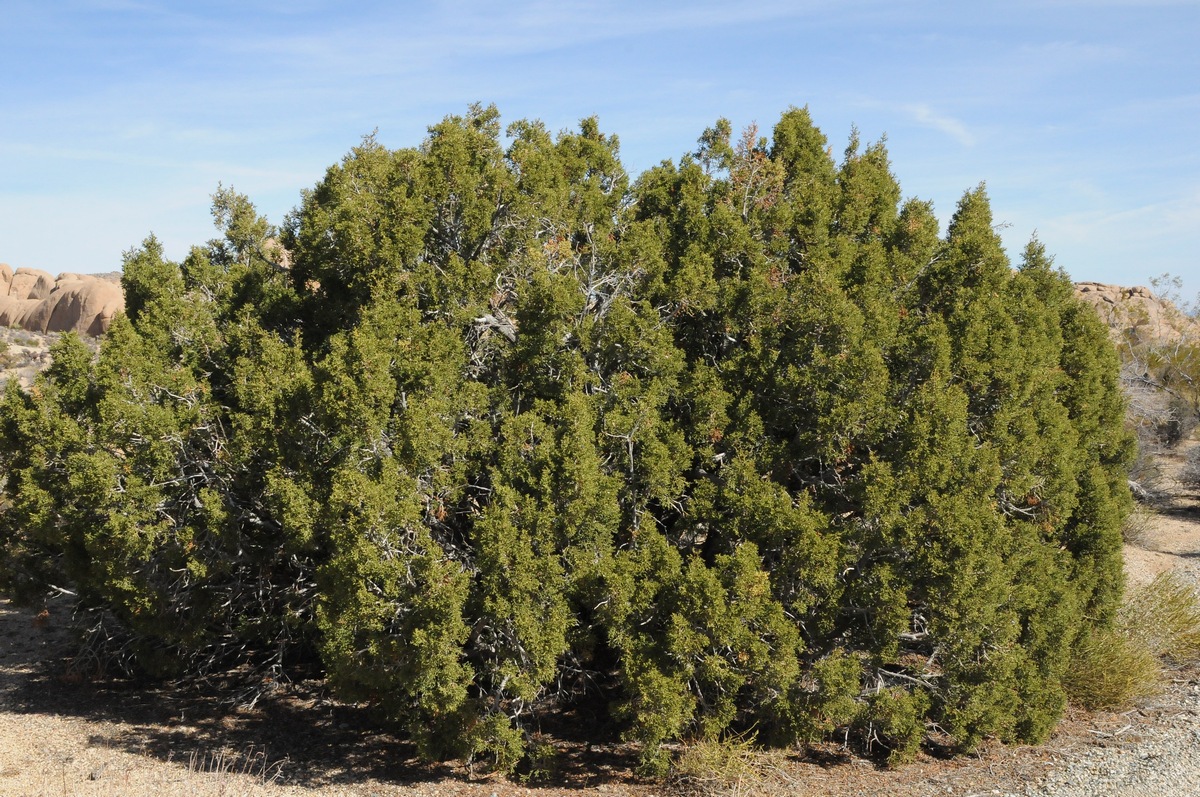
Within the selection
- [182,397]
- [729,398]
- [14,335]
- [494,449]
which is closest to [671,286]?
[729,398]

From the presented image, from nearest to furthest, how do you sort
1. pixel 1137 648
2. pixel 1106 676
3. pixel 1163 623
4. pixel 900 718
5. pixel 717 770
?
pixel 717 770 → pixel 900 718 → pixel 1106 676 → pixel 1137 648 → pixel 1163 623

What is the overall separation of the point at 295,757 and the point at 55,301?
4852 centimetres

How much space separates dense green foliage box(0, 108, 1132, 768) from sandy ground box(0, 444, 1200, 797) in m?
0.47

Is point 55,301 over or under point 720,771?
over

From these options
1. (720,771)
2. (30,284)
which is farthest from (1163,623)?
(30,284)

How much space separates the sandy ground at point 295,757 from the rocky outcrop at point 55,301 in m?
34.6

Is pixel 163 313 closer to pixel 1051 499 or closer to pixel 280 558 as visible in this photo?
pixel 280 558

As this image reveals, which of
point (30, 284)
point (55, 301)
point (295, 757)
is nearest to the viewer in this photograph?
point (295, 757)

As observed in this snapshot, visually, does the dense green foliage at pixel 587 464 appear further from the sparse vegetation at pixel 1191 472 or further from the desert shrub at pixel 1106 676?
the sparse vegetation at pixel 1191 472

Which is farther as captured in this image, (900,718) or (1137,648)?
(1137,648)

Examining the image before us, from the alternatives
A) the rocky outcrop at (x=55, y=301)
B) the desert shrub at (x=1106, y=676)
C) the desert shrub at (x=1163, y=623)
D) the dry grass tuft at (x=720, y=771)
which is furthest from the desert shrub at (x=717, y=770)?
the rocky outcrop at (x=55, y=301)

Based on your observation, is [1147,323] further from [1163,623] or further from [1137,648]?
[1137,648]

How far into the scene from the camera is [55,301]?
49.1 meters

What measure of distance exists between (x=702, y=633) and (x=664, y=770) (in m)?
1.26
